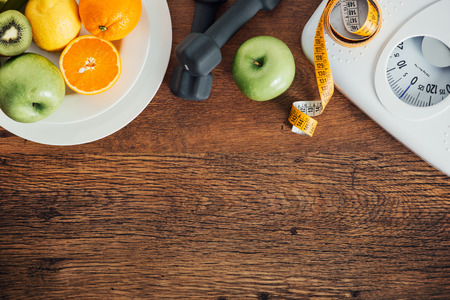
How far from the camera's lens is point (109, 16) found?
2.64 ft

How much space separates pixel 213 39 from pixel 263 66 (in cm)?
13

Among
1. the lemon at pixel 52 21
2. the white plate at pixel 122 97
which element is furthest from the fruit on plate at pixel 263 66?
the lemon at pixel 52 21

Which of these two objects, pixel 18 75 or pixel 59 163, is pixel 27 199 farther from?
pixel 18 75

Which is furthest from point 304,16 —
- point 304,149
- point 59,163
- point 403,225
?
point 59,163

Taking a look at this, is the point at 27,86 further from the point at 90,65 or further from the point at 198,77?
the point at 198,77

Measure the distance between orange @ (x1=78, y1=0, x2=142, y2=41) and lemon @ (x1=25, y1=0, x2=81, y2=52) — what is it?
0.09 ft

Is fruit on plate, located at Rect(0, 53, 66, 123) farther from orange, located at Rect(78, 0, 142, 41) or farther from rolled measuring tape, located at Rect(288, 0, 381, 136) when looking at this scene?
rolled measuring tape, located at Rect(288, 0, 381, 136)

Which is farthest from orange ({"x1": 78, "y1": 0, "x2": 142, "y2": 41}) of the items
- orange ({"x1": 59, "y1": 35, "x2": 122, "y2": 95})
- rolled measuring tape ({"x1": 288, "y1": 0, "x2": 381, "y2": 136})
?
rolled measuring tape ({"x1": 288, "y1": 0, "x2": 381, "y2": 136})

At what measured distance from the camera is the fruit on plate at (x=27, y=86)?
82 centimetres

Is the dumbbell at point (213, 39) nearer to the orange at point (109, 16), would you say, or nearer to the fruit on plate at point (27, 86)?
the orange at point (109, 16)

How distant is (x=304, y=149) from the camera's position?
0.98 m

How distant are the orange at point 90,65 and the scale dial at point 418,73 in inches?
25.0

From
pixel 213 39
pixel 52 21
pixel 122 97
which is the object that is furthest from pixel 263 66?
pixel 52 21

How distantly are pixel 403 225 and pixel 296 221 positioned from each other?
0.28 metres
